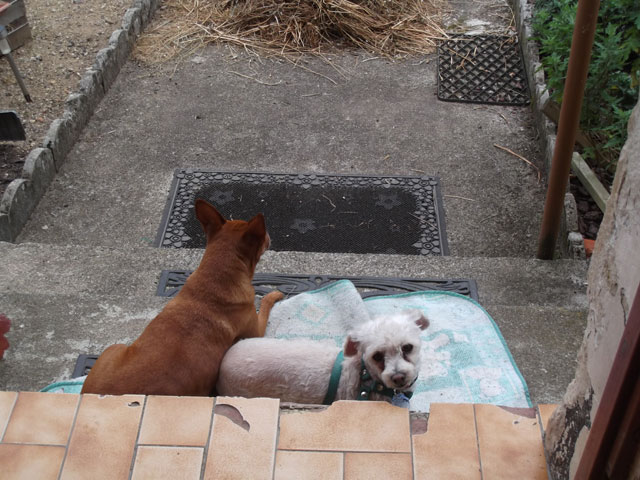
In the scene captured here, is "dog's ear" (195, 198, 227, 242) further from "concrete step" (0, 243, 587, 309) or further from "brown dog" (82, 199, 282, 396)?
Answer: "concrete step" (0, 243, 587, 309)

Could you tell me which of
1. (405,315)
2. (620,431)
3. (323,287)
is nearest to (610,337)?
(620,431)

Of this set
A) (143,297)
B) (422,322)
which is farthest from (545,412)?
(143,297)

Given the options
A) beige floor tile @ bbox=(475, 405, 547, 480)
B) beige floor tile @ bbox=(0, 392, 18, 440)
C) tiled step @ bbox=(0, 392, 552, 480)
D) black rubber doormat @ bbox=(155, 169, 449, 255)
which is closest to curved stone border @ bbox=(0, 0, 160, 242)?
black rubber doormat @ bbox=(155, 169, 449, 255)

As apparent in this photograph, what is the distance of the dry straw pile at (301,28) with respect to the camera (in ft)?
21.5

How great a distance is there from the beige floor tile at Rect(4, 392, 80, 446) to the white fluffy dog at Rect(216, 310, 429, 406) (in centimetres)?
79

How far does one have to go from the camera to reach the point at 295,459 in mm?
1872

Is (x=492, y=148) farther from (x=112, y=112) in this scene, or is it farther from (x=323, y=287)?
(x=112, y=112)

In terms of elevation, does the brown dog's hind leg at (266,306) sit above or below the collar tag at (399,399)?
below

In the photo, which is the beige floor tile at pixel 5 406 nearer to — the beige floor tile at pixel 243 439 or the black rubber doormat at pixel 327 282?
the beige floor tile at pixel 243 439

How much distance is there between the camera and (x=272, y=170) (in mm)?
5047

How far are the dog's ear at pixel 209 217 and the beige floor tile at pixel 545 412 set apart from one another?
1721 mm

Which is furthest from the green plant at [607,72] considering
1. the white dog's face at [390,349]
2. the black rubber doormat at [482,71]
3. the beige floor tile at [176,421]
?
the beige floor tile at [176,421]

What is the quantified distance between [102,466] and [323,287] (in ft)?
6.25

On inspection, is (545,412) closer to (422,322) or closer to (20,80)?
(422,322)
